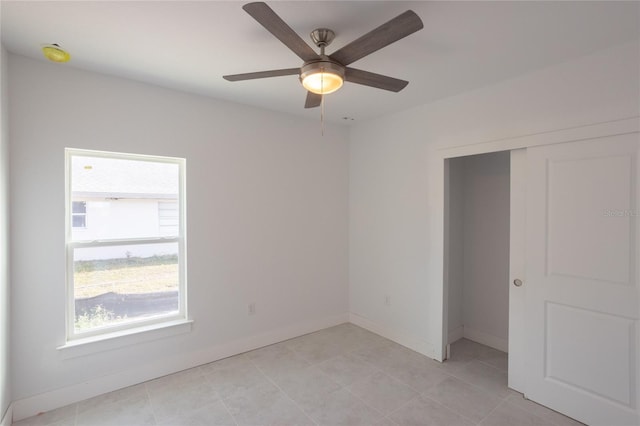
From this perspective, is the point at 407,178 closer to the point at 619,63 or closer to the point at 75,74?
the point at 619,63

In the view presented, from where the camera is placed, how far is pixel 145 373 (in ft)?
8.99

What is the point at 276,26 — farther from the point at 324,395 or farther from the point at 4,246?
the point at 324,395

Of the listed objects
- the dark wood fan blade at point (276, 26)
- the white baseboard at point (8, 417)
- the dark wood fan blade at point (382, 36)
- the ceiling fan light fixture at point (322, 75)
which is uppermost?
the dark wood fan blade at point (276, 26)

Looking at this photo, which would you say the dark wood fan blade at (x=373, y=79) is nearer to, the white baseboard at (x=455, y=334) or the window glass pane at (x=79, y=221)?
the window glass pane at (x=79, y=221)

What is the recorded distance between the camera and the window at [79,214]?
2533 millimetres

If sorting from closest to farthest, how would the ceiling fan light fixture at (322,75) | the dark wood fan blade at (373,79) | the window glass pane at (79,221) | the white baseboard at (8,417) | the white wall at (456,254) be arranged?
1. the ceiling fan light fixture at (322,75)
2. the dark wood fan blade at (373,79)
3. the white baseboard at (8,417)
4. the window glass pane at (79,221)
5. the white wall at (456,254)

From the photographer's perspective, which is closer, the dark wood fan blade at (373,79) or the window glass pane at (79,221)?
the dark wood fan blade at (373,79)

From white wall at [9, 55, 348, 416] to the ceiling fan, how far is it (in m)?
1.38

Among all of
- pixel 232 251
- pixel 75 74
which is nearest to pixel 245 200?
pixel 232 251

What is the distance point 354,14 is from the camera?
1.73 m

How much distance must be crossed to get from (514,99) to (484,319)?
247 centimetres

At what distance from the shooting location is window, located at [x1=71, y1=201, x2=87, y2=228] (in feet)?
8.31

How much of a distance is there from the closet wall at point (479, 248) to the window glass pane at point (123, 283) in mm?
3084

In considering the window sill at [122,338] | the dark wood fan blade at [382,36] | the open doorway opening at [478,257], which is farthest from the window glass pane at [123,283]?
the open doorway opening at [478,257]
